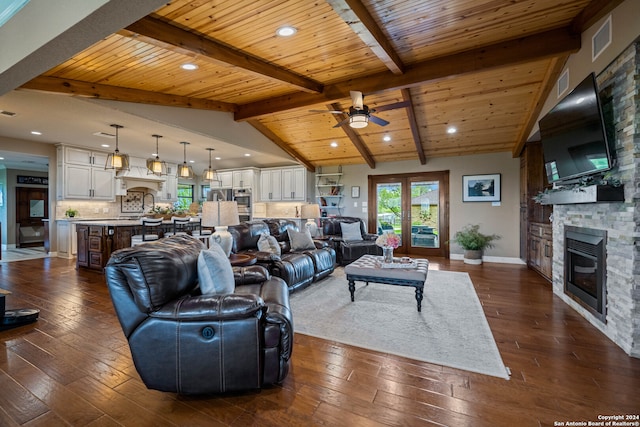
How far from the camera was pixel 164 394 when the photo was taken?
1860 millimetres

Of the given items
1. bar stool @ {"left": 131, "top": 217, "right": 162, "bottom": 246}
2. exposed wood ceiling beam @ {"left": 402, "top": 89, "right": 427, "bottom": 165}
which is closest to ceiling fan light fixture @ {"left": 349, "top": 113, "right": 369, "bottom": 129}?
exposed wood ceiling beam @ {"left": 402, "top": 89, "right": 427, "bottom": 165}

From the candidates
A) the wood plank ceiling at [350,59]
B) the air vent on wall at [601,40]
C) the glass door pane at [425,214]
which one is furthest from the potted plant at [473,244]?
the air vent on wall at [601,40]

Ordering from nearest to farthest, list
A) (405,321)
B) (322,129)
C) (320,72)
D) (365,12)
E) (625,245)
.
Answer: (625,245), (365,12), (405,321), (320,72), (322,129)

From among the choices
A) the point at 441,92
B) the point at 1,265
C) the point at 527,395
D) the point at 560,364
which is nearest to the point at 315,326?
the point at 527,395

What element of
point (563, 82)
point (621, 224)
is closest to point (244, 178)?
point (563, 82)

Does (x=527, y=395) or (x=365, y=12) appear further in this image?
(x=365, y=12)

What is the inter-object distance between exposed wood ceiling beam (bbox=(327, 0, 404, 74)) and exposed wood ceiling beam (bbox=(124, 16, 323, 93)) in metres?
1.40

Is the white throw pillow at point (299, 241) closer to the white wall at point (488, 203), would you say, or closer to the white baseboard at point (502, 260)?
the white wall at point (488, 203)

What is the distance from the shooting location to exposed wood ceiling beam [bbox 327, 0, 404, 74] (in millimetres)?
2561

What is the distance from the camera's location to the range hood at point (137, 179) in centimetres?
786

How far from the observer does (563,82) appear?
3.70 m

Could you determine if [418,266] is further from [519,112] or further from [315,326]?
[519,112]

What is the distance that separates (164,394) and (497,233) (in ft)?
22.9

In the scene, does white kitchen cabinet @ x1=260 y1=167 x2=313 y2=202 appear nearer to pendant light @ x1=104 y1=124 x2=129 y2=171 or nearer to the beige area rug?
pendant light @ x1=104 y1=124 x2=129 y2=171
